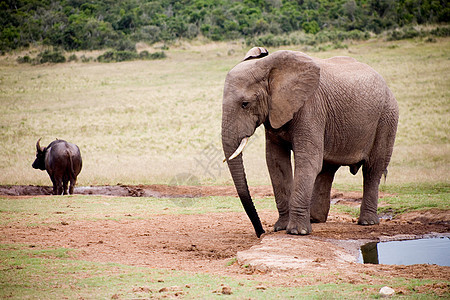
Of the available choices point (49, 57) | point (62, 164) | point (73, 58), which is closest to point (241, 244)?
point (62, 164)

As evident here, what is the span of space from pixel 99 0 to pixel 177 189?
6902 cm

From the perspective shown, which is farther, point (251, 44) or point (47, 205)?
point (251, 44)

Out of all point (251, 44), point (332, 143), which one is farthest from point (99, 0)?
point (332, 143)

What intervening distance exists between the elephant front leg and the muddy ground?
0.64 meters

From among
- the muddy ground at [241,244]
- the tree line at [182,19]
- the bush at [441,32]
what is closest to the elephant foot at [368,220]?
the muddy ground at [241,244]

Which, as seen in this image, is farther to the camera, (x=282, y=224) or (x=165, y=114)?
(x=165, y=114)

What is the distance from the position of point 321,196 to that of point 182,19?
67.9 m

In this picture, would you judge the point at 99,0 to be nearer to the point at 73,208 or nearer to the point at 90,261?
the point at 73,208

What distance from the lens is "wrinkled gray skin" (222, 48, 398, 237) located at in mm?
10297

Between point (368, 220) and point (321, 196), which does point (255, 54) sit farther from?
point (368, 220)

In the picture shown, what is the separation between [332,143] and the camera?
1151 centimetres

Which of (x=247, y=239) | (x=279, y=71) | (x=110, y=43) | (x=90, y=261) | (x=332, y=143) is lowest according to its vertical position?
(x=110, y=43)

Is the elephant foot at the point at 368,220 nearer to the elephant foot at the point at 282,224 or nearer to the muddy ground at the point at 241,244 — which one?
the muddy ground at the point at 241,244

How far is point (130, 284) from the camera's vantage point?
7.52 metres
